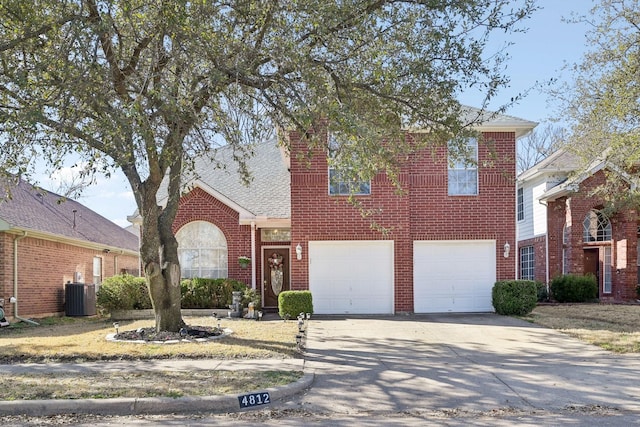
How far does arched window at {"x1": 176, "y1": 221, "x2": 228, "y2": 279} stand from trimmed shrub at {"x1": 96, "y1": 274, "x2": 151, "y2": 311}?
147 centimetres

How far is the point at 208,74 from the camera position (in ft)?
33.4

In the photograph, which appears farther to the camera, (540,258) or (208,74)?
(540,258)

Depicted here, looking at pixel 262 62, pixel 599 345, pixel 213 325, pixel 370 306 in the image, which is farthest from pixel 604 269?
pixel 262 62

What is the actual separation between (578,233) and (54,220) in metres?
18.3

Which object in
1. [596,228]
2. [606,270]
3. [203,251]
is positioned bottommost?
[606,270]

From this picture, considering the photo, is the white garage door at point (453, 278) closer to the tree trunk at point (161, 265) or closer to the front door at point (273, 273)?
the front door at point (273, 273)

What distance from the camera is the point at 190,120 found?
10.6 meters

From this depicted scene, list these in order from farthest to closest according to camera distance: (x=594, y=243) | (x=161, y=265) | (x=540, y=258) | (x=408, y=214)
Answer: (x=540, y=258) → (x=594, y=243) → (x=408, y=214) → (x=161, y=265)

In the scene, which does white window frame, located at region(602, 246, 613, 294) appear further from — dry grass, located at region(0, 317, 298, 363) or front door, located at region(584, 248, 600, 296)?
dry grass, located at region(0, 317, 298, 363)

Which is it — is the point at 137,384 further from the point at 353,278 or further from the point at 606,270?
the point at 606,270

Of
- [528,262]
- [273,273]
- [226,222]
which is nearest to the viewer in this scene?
[226,222]

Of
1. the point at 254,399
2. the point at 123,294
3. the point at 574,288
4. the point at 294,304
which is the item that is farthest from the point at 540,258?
the point at 254,399

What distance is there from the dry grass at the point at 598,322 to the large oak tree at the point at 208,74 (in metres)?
5.11

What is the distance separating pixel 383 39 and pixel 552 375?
20.2 ft
